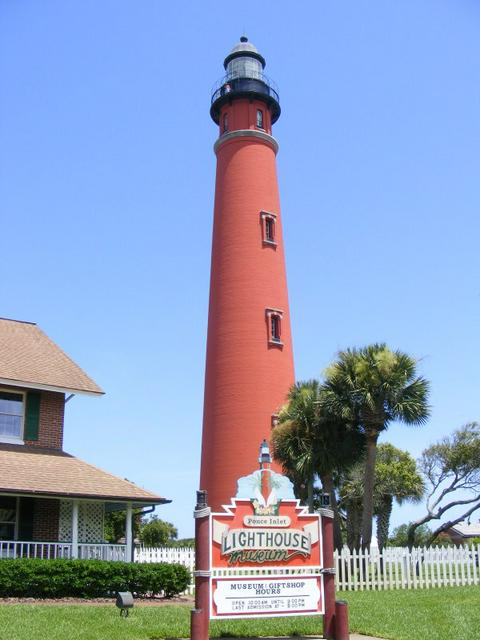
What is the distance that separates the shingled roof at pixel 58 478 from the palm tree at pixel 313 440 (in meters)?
6.20

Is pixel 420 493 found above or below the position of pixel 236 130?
below

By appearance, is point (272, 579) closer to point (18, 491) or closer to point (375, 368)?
point (18, 491)

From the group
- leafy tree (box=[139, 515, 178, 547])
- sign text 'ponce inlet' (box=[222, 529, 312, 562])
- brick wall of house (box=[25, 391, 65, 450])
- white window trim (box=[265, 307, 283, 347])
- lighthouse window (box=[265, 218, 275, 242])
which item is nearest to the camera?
sign text 'ponce inlet' (box=[222, 529, 312, 562])

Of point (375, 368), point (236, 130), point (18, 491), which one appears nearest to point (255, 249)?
point (236, 130)

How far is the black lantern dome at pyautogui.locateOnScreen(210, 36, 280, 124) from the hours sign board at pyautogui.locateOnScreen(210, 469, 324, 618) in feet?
78.3

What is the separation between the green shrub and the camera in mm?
16781

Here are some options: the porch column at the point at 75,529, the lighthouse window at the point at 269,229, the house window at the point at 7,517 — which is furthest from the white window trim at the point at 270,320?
the house window at the point at 7,517

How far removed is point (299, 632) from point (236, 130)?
23.6 m

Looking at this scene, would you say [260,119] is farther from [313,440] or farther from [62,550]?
[62,550]

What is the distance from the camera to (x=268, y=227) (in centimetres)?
3050

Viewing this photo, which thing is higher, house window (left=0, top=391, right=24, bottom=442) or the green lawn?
house window (left=0, top=391, right=24, bottom=442)

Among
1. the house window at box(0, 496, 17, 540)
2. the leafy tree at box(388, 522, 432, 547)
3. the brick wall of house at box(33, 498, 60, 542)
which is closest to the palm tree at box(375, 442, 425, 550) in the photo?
the leafy tree at box(388, 522, 432, 547)

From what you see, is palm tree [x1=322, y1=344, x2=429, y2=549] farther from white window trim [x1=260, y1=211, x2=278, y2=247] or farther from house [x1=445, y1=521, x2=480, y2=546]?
house [x1=445, y1=521, x2=480, y2=546]

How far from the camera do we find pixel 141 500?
66.5 feet
